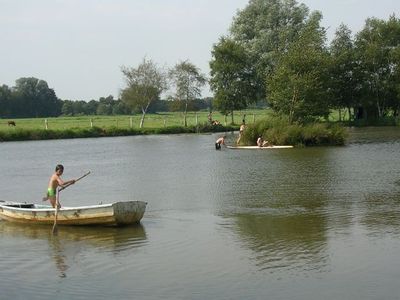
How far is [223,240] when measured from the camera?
1442 centimetres

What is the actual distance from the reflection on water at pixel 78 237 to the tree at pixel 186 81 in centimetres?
5933

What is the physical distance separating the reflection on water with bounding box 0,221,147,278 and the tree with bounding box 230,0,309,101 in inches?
2235

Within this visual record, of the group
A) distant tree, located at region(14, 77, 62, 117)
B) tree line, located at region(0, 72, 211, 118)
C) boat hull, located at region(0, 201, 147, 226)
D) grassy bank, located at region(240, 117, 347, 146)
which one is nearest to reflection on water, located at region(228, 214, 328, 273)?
boat hull, located at region(0, 201, 147, 226)

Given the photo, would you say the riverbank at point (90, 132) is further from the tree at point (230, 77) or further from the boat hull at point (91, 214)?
the boat hull at point (91, 214)

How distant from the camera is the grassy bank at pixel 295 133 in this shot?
41.9 meters

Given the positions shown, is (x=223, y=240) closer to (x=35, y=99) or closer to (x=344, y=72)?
(x=344, y=72)

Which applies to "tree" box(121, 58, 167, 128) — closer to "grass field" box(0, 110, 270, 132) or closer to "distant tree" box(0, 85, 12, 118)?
"grass field" box(0, 110, 270, 132)

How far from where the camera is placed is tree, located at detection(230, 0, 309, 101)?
239ft

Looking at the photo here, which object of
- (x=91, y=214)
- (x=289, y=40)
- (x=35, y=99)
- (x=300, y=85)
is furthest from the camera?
(x=35, y=99)

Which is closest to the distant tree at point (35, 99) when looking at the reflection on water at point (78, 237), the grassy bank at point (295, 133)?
the grassy bank at point (295, 133)

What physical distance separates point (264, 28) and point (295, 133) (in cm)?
3568

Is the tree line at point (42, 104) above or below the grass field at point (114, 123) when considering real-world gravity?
above

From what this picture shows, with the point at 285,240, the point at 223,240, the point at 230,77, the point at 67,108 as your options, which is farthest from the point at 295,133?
the point at 67,108

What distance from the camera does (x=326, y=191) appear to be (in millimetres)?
21578
